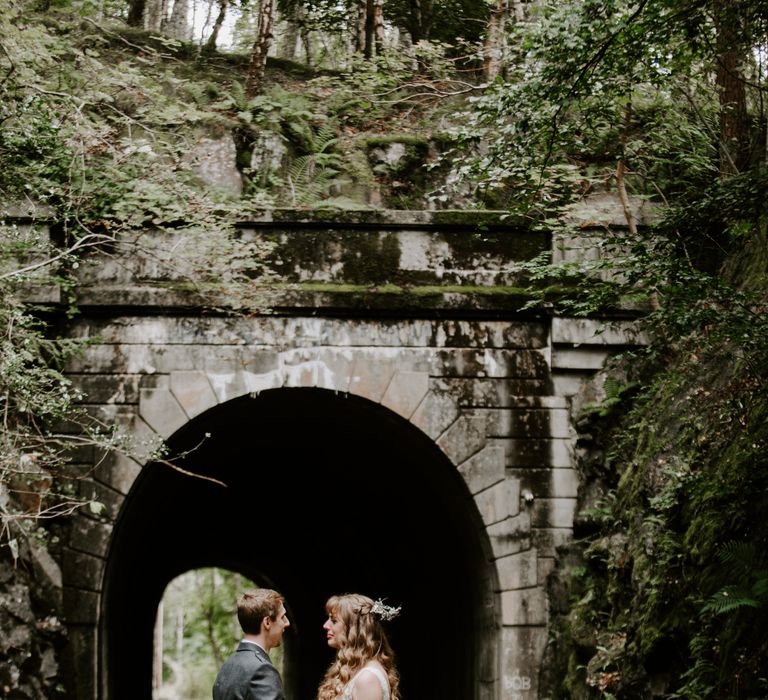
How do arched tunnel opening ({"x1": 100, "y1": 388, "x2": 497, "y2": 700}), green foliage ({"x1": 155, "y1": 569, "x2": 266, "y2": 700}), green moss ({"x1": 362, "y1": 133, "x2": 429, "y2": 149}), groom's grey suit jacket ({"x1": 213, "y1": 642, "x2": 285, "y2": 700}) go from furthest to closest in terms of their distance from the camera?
green foliage ({"x1": 155, "y1": 569, "x2": 266, "y2": 700}) → green moss ({"x1": 362, "y1": 133, "x2": 429, "y2": 149}) → arched tunnel opening ({"x1": 100, "y1": 388, "x2": 497, "y2": 700}) → groom's grey suit jacket ({"x1": 213, "y1": 642, "x2": 285, "y2": 700})

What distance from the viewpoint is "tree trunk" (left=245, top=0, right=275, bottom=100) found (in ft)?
36.1

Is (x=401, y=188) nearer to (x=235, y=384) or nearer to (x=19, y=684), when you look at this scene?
(x=235, y=384)

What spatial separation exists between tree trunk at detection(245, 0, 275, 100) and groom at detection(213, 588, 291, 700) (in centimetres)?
759

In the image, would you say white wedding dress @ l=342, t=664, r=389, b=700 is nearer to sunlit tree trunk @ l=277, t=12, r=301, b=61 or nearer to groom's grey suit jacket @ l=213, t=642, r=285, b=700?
groom's grey suit jacket @ l=213, t=642, r=285, b=700

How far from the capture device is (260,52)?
1109 centimetres

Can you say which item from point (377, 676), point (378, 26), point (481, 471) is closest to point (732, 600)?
point (377, 676)

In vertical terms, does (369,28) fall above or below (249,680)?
above

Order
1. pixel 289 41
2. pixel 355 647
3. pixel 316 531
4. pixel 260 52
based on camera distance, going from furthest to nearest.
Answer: pixel 289 41
pixel 316 531
pixel 260 52
pixel 355 647

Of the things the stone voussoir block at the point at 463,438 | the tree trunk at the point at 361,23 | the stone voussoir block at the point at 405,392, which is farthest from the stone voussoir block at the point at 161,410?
the tree trunk at the point at 361,23

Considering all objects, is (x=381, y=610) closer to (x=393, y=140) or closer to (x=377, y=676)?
(x=377, y=676)

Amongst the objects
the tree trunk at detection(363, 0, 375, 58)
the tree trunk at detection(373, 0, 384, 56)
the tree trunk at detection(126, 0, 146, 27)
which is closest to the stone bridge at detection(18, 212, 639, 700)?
the tree trunk at detection(373, 0, 384, 56)

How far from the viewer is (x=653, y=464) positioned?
7602 mm

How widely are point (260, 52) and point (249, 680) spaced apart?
331 inches

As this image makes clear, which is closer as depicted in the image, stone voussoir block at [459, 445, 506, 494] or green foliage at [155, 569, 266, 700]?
stone voussoir block at [459, 445, 506, 494]
